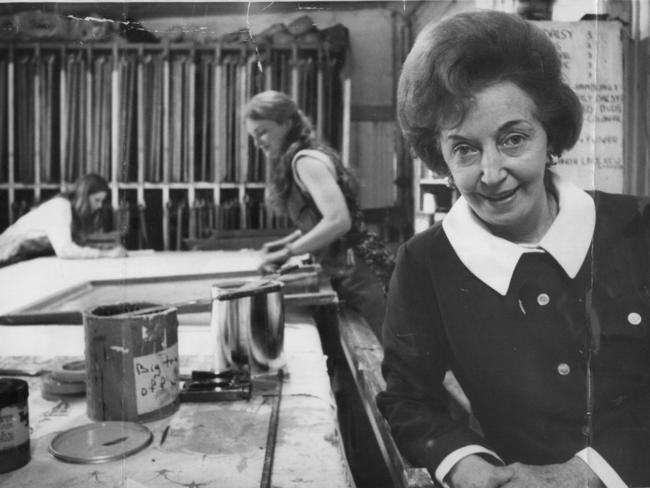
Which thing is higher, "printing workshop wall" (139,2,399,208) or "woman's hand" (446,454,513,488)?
"printing workshop wall" (139,2,399,208)

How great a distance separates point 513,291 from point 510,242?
0.07 meters

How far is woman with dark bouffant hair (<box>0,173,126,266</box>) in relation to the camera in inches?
47.7

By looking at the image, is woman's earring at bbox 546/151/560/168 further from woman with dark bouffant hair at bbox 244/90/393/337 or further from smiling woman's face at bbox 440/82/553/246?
woman with dark bouffant hair at bbox 244/90/393/337

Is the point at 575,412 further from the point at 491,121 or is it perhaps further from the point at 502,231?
the point at 491,121

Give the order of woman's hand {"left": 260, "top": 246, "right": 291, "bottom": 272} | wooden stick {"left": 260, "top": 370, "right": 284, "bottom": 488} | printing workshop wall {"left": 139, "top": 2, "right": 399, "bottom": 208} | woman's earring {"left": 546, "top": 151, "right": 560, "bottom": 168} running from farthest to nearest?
woman's hand {"left": 260, "top": 246, "right": 291, "bottom": 272} → printing workshop wall {"left": 139, "top": 2, "right": 399, "bottom": 208} → woman's earring {"left": 546, "top": 151, "right": 560, "bottom": 168} → wooden stick {"left": 260, "top": 370, "right": 284, "bottom": 488}

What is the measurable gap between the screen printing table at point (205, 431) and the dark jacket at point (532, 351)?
14 centimetres

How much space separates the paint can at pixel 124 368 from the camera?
0.82 m

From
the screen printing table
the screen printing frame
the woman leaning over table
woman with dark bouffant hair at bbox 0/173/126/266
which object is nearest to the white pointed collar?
the woman leaning over table

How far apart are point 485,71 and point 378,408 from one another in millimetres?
524

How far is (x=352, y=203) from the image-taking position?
1.21 metres

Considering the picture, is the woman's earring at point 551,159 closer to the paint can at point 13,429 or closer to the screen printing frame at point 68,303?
the screen printing frame at point 68,303

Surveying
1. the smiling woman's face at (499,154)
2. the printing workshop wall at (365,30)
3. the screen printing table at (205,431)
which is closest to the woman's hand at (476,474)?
the screen printing table at (205,431)

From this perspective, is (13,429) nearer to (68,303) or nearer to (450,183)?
(450,183)

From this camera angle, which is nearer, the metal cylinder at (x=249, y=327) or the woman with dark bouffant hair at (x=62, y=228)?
the metal cylinder at (x=249, y=327)
